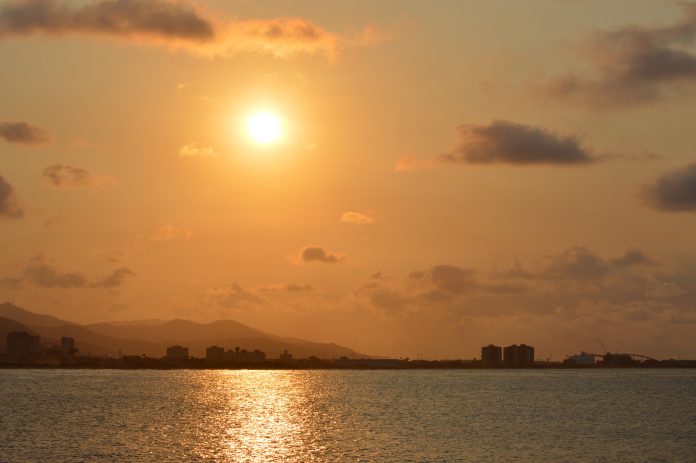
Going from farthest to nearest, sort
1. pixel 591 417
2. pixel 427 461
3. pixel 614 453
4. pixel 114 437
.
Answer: pixel 591 417
pixel 114 437
pixel 614 453
pixel 427 461

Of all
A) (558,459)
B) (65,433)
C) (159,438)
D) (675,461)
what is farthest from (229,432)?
(675,461)

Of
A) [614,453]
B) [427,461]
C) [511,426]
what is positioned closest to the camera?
[427,461]

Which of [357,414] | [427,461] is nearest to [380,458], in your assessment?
[427,461]

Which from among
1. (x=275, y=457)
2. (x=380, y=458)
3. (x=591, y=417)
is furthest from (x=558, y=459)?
(x=591, y=417)

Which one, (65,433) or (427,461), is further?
(65,433)

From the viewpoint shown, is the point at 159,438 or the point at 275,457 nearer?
the point at 275,457

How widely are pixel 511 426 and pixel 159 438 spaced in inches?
2254

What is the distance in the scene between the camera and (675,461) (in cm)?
10856

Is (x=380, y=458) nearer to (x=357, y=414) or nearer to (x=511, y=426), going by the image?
(x=511, y=426)

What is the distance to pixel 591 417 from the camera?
17375 centimetres

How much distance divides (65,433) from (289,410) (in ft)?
219

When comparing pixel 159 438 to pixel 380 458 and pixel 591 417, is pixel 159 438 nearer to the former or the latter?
pixel 380 458

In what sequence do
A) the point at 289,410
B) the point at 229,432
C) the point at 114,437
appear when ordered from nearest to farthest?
the point at 114,437, the point at 229,432, the point at 289,410

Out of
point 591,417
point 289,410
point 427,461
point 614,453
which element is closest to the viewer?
point 427,461
